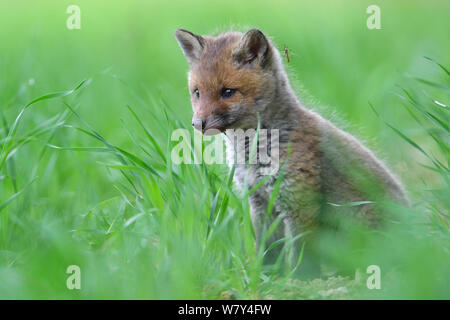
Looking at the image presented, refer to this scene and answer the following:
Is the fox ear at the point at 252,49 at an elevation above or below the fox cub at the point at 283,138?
above

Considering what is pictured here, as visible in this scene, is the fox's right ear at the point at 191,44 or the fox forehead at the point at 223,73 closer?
the fox forehead at the point at 223,73

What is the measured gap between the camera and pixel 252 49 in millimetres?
4688

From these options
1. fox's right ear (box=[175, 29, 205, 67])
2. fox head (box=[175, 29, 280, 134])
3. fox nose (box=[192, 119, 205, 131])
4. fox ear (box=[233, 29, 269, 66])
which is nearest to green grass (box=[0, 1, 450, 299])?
fox nose (box=[192, 119, 205, 131])

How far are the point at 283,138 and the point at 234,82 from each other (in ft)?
1.86

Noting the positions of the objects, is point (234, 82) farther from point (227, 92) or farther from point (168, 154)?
point (168, 154)

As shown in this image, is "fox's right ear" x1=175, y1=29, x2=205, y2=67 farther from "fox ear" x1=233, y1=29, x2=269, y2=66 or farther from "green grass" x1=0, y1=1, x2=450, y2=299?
"green grass" x1=0, y1=1, x2=450, y2=299

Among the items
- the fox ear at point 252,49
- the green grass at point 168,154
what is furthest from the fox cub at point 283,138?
the green grass at point 168,154

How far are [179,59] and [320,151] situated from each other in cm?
491

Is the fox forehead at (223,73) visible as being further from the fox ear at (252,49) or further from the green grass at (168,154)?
the green grass at (168,154)

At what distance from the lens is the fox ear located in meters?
4.61

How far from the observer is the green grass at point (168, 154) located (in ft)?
11.0

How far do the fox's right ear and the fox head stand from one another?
18 millimetres

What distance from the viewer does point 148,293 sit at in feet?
10.2

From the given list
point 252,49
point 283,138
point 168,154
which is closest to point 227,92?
point 252,49
